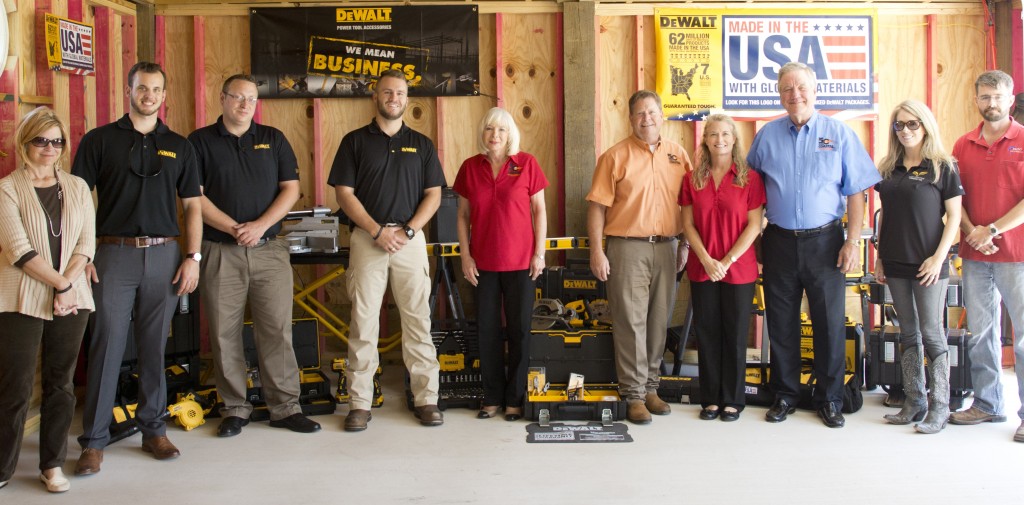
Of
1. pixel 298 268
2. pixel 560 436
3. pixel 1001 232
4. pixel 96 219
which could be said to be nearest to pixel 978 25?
pixel 1001 232

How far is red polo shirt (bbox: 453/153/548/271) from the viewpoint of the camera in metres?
4.12

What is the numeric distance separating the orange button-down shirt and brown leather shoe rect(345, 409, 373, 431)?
1627 millimetres

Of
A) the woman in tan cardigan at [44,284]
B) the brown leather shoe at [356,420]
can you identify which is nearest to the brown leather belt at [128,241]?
the woman in tan cardigan at [44,284]

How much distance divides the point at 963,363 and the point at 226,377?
402cm

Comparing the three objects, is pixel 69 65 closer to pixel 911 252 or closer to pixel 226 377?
pixel 226 377

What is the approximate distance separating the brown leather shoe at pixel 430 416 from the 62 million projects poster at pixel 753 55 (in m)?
2.87

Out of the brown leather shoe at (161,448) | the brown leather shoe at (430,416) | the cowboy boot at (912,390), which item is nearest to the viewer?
the brown leather shoe at (161,448)

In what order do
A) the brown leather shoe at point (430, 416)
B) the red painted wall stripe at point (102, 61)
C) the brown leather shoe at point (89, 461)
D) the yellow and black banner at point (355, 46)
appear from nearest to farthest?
the brown leather shoe at point (89, 461) < the brown leather shoe at point (430, 416) < the red painted wall stripe at point (102, 61) < the yellow and black banner at point (355, 46)

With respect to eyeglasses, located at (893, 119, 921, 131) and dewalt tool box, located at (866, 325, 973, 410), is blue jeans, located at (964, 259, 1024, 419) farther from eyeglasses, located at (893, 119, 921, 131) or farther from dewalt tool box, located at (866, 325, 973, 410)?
eyeglasses, located at (893, 119, 921, 131)

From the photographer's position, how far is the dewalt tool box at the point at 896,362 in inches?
173

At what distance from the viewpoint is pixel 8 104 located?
404 cm

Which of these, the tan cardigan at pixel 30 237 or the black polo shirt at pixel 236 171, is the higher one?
the black polo shirt at pixel 236 171

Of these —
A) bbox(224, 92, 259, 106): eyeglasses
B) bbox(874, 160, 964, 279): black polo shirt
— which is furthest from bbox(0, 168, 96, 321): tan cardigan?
bbox(874, 160, 964, 279): black polo shirt

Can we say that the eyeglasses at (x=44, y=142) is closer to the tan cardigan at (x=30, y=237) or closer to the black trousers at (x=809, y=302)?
the tan cardigan at (x=30, y=237)
